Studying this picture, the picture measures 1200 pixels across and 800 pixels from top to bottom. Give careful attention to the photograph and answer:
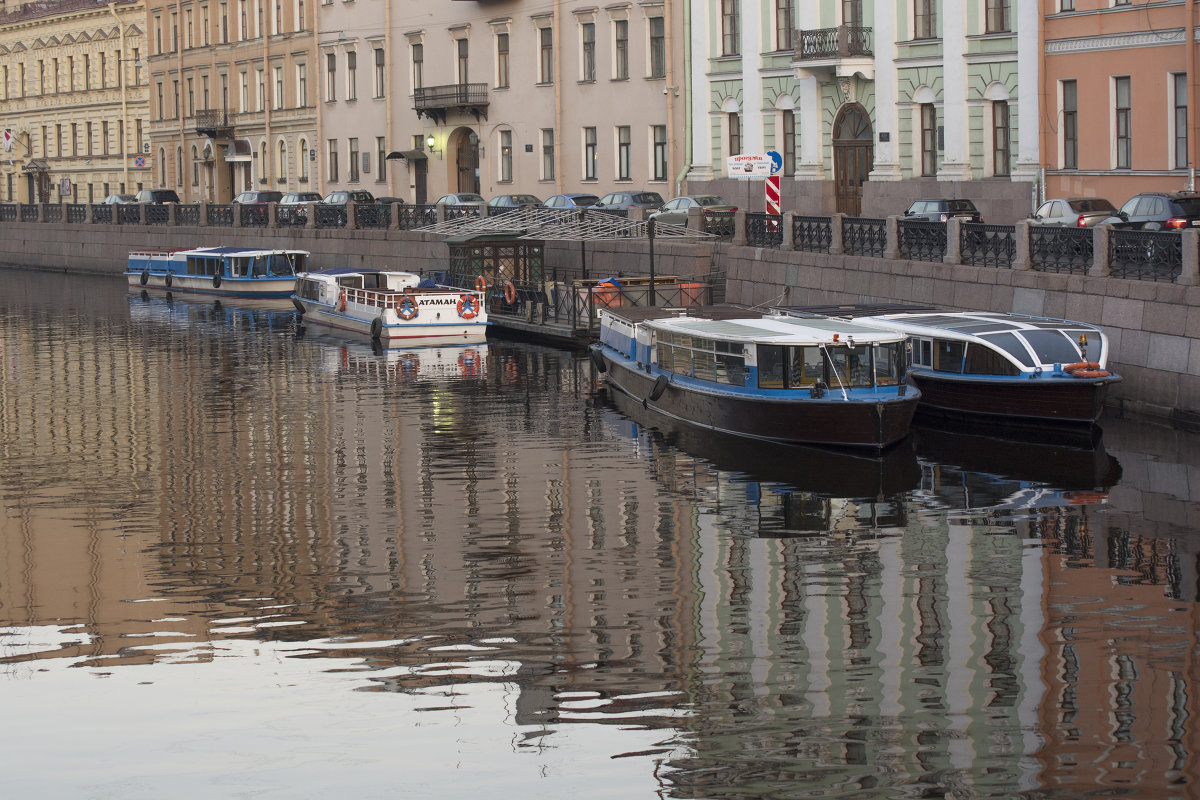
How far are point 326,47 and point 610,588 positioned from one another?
187 feet

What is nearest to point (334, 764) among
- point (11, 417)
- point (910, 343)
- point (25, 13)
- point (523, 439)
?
point (523, 439)

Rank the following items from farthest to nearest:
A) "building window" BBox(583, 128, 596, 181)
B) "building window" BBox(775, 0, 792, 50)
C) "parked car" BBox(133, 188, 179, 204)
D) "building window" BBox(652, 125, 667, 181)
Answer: "parked car" BBox(133, 188, 179, 204) < "building window" BBox(583, 128, 596, 181) < "building window" BBox(652, 125, 667, 181) < "building window" BBox(775, 0, 792, 50)

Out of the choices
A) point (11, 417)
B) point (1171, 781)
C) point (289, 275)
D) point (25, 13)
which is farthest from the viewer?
point (25, 13)

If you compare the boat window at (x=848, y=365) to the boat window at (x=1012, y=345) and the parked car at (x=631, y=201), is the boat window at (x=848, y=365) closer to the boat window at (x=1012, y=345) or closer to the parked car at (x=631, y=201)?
the boat window at (x=1012, y=345)

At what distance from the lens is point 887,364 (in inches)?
988

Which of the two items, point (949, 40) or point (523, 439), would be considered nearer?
point (523, 439)

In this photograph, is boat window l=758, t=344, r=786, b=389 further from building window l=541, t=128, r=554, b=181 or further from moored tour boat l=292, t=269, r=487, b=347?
building window l=541, t=128, r=554, b=181

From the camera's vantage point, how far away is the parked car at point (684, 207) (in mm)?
42906

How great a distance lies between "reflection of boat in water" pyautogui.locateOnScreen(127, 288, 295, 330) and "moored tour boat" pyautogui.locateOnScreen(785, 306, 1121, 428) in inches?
878

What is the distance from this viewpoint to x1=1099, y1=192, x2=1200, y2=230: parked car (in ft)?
99.4

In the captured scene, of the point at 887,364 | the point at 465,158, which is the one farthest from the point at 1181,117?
the point at 465,158

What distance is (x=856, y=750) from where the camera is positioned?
1220 cm

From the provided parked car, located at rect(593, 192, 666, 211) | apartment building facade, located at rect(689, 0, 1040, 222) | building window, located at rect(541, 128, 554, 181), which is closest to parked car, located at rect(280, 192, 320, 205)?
building window, located at rect(541, 128, 554, 181)

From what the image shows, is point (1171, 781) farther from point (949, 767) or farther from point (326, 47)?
point (326, 47)
